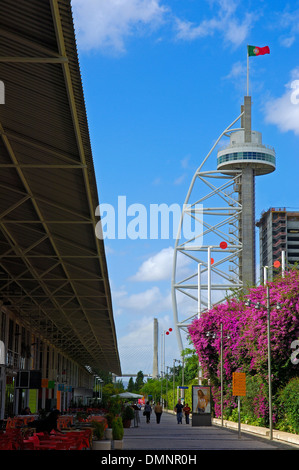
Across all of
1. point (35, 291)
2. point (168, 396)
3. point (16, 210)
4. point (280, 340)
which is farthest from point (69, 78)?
point (168, 396)

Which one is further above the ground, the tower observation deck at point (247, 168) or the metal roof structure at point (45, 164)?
the tower observation deck at point (247, 168)

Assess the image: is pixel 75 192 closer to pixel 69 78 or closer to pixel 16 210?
pixel 16 210

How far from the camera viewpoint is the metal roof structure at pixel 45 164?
14258mm

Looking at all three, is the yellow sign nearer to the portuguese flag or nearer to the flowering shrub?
the flowering shrub

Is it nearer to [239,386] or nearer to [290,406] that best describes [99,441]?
[239,386]

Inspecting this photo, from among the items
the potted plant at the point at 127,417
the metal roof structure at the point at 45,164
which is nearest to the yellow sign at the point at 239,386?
the metal roof structure at the point at 45,164

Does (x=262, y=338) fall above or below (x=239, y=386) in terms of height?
above

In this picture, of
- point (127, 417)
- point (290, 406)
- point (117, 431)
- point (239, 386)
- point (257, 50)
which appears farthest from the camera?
point (257, 50)

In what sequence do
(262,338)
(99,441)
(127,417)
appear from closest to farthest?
1. (99,441)
2. (262,338)
3. (127,417)

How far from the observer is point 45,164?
819 inches

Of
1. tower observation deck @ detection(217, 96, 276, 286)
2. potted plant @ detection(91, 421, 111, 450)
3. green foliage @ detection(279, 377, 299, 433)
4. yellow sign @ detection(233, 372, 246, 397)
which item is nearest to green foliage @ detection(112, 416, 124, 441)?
potted plant @ detection(91, 421, 111, 450)

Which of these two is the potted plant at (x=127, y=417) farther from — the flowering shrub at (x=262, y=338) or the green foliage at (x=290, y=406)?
the green foliage at (x=290, y=406)

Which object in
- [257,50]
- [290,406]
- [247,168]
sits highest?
[257,50]

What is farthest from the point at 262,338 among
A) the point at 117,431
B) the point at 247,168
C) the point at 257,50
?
the point at 247,168
